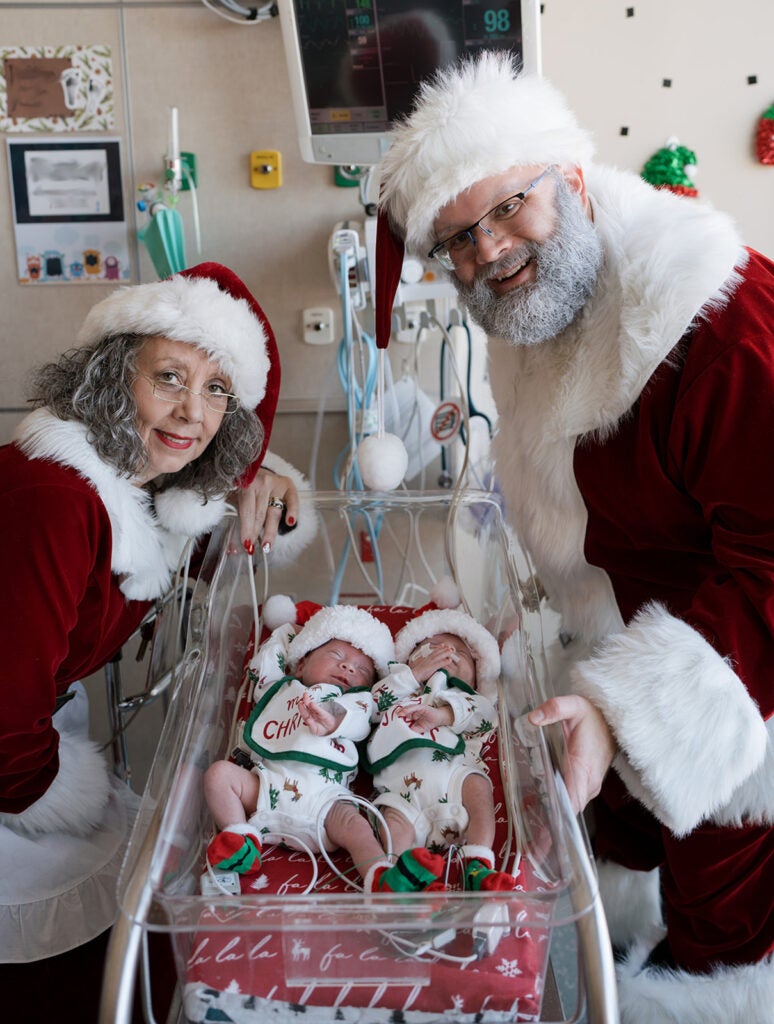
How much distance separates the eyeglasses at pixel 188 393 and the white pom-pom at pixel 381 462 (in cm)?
33

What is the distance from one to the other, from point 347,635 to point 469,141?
0.87 m

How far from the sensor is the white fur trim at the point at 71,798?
66.3 inches

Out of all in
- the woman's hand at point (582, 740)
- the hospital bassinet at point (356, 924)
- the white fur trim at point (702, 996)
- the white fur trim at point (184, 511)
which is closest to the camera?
the hospital bassinet at point (356, 924)

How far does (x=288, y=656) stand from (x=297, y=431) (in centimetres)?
90

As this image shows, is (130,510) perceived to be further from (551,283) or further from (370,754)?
(551,283)

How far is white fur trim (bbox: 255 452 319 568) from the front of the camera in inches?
78.5

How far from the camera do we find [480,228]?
1423mm

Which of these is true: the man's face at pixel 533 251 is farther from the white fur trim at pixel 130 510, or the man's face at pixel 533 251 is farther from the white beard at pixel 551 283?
the white fur trim at pixel 130 510

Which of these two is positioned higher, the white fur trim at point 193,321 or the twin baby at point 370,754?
the white fur trim at point 193,321

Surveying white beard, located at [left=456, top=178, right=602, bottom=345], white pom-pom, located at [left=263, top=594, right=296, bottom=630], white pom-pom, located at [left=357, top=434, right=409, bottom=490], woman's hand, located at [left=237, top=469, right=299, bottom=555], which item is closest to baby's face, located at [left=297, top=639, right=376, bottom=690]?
white pom-pom, located at [left=263, top=594, right=296, bottom=630]

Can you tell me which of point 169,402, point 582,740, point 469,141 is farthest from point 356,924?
point 469,141

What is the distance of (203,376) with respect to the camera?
1691mm

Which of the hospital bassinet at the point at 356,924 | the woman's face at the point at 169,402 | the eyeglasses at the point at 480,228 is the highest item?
the eyeglasses at the point at 480,228

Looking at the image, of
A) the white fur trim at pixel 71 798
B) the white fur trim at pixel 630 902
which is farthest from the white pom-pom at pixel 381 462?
the white fur trim at pixel 630 902
